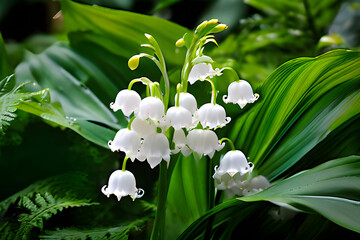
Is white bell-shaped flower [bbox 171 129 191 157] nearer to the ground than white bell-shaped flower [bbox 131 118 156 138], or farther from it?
nearer to the ground

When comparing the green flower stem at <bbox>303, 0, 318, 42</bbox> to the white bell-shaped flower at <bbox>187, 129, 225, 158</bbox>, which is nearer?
the white bell-shaped flower at <bbox>187, 129, 225, 158</bbox>

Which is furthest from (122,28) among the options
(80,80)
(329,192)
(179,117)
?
(329,192)

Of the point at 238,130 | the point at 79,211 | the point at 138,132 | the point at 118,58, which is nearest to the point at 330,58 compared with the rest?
the point at 238,130

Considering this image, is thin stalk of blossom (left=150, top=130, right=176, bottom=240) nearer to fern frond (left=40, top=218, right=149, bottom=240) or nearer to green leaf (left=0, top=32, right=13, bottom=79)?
fern frond (left=40, top=218, right=149, bottom=240)

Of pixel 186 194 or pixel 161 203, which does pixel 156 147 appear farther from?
pixel 186 194

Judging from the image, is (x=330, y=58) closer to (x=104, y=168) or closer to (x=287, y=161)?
(x=287, y=161)

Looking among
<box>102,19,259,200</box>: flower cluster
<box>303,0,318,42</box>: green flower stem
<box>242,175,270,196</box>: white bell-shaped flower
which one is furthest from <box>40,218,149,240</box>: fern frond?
<box>303,0,318,42</box>: green flower stem

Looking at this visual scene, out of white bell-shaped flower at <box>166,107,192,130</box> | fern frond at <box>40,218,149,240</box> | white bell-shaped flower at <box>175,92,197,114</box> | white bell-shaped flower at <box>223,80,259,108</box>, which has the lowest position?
fern frond at <box>40,218,149,240</box>
